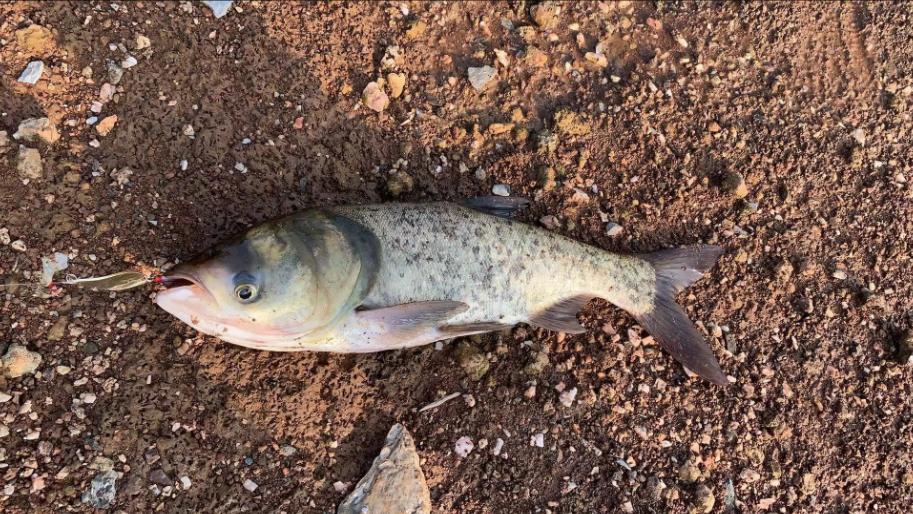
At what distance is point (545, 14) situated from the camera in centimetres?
473

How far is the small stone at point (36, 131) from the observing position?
3754mm

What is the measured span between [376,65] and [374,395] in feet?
7.95

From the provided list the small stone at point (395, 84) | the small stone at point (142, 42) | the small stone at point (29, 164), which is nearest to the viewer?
the small stone at point (29, 164)

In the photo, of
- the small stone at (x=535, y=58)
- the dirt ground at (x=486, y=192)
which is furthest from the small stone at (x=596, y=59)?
the small stone at (x=535, y=58)

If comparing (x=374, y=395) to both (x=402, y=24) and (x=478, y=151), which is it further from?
(x=402, y=24)

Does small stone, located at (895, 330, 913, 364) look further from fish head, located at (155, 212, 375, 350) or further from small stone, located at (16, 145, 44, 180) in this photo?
small stone, located at (16, 145, 44, 180)

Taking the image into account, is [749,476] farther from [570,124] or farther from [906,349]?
[570,124]

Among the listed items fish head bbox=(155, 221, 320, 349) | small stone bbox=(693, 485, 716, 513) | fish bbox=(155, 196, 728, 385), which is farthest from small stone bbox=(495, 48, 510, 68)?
small stone bbox=(693, 485, 716, 513)

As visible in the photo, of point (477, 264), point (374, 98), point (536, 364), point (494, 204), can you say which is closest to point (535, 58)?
point (374, 98)

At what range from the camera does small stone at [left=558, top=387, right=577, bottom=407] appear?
155 inches

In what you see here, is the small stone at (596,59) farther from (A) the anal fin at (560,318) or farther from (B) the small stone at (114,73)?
(B) the small stone at (114,73)

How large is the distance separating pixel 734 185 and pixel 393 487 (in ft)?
10.9

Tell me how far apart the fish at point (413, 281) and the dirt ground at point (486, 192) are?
31cm

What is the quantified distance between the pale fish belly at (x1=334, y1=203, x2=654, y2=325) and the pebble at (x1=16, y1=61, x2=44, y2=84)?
2310 millimetres
